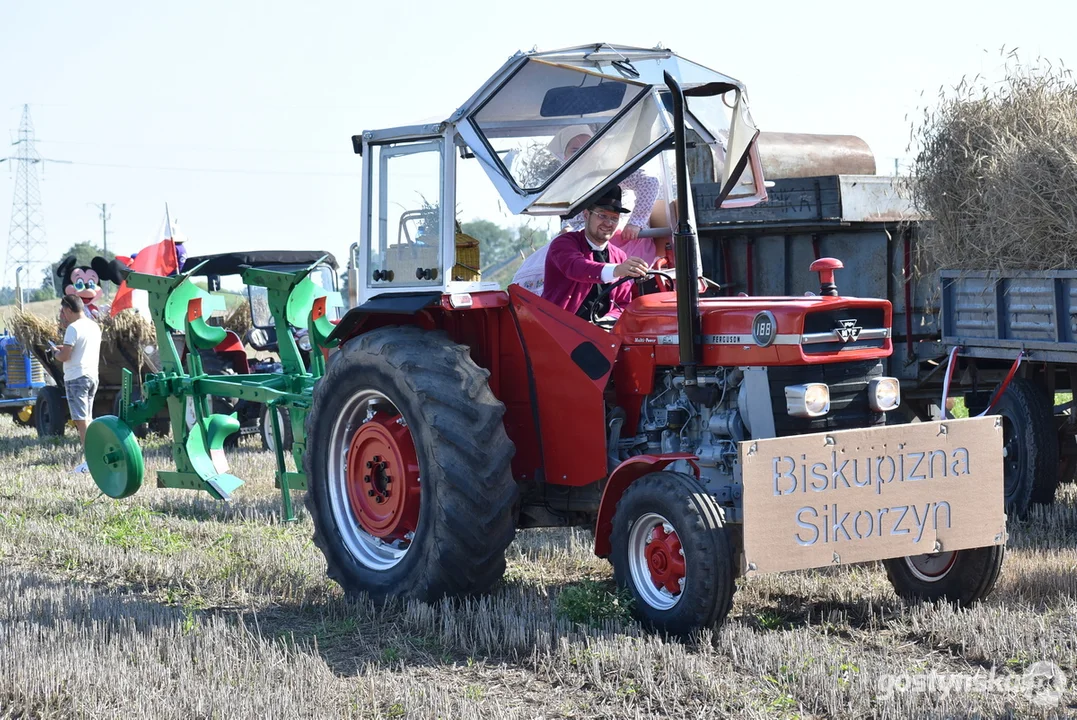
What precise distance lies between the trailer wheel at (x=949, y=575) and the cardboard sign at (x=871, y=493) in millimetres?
162

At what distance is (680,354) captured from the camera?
4.81 m

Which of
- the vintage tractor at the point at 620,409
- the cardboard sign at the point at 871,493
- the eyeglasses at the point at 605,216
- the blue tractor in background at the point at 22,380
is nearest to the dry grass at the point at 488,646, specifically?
the vintage tractor at the point at 620,409

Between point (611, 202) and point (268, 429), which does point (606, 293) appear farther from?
point (268, 429)

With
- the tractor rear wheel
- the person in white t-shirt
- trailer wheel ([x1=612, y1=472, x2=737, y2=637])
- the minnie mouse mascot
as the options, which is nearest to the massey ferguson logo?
trailer wheel ([x1=612, y1=472, x2=737, y2=637])

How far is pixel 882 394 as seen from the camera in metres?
4.91

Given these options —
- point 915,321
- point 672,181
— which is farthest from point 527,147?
point 915,321

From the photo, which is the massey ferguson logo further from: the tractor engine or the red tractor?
the tractor engine

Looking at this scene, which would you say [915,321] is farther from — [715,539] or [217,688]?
[217,688]

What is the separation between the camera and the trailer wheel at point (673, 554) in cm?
446

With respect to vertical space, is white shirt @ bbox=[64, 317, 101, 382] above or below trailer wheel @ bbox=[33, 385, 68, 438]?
above

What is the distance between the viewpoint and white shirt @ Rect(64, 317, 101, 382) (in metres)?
11.0

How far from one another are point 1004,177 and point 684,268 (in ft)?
10.2

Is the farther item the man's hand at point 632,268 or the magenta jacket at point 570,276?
the magenta jacket at point 570,276

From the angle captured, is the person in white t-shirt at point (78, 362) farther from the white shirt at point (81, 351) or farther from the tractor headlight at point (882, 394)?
the tractor headlight at point (882, 394)
